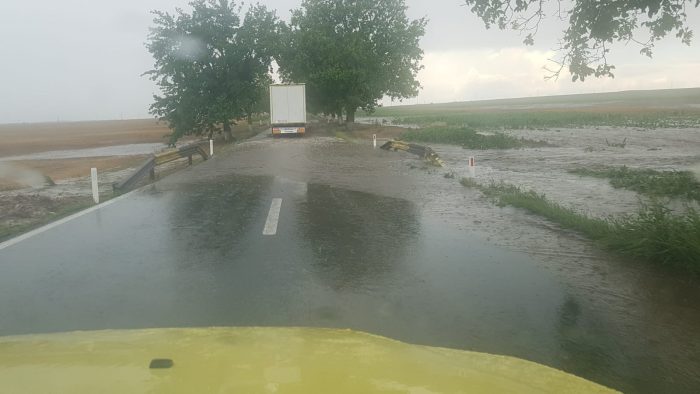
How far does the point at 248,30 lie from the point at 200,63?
416cm

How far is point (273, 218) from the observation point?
1028 cm

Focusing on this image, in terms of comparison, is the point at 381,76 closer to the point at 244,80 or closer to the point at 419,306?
the point at 244,80

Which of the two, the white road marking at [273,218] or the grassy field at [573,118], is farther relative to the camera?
the grassy field at [573,118]

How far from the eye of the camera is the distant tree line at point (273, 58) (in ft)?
128

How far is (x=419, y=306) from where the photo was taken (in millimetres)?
5395

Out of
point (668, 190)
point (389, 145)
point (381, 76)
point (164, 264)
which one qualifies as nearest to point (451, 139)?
point (389, 145)

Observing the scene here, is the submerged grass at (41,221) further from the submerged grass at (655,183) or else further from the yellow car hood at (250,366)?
the submerged grass at (655,183)

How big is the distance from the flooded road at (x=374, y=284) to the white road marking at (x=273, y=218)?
110 millimetres

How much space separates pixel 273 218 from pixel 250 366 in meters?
7.33

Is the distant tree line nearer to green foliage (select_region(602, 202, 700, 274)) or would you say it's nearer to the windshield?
the windshield

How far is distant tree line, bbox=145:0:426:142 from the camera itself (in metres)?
38.9

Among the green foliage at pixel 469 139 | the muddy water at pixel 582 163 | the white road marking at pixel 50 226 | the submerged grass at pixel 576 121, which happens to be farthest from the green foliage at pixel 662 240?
the submerged grass at pixel 576 121

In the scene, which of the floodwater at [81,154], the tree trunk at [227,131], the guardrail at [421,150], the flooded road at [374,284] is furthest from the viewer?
the tree trunk at [227,131]

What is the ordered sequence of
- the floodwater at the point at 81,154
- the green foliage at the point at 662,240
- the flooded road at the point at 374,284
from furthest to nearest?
the floodwater at the point at 81,154
the green foliage at the point at 662,240
the flooded road at the point at 374,284
